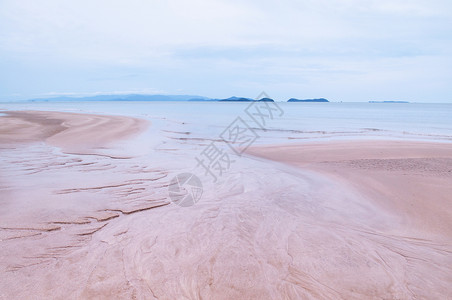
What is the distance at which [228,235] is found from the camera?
197 inches

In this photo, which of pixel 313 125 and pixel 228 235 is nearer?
pixel 228 235

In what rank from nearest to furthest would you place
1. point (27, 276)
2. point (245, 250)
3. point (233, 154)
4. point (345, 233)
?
point (27, 276), point (245, 250), point (345, 233), point (233, 154)

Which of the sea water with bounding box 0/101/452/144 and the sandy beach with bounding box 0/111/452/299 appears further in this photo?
the sea water with bounding box 0/101/452/144

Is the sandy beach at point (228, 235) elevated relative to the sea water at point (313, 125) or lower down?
lower down

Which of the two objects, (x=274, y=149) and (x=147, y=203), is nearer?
(x=147, y=203)

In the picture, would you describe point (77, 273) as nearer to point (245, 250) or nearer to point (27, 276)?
point (27, 276)

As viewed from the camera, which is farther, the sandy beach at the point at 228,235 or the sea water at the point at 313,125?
the sea water at the point at 313,125

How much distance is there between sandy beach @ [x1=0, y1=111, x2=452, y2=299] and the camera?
11.9 ft

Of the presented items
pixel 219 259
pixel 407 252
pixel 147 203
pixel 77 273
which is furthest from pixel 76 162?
pixel 407 252

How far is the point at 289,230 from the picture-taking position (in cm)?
528

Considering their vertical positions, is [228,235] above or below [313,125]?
below

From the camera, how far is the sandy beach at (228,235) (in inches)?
142

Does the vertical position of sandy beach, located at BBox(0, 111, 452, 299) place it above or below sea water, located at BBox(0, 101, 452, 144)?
below

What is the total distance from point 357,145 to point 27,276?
15.4 meters
